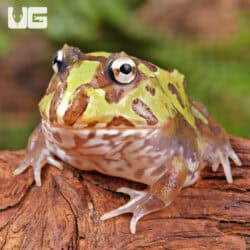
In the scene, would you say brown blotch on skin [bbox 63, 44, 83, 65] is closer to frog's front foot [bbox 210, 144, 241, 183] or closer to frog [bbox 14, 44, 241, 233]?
frog [bbox 14, 44, 241, 233]

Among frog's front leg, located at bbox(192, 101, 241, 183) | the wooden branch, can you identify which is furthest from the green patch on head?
frog's front leg, located at bbox(192, 101, 241, 183)

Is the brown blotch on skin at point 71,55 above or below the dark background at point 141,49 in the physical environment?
above

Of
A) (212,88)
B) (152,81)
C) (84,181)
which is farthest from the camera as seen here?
(212,88)

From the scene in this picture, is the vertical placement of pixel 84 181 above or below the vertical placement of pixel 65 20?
below

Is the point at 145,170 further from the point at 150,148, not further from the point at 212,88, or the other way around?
the point at 212,88

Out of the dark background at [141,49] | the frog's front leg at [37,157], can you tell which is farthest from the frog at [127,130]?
the dark background at [141,49]

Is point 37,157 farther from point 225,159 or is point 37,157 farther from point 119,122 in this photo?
point 225,159

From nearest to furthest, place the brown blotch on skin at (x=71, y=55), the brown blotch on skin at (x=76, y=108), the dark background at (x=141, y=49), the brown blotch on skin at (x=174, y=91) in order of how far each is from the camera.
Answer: the brown blotch on skin at (x=76, y=108), the brown blotch on skin at (x=71, y=55), the brown blotch on skin at (x=174, y=91), the dark background at (x=141, y=49)

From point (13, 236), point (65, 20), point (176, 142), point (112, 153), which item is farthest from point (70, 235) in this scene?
point (65, 20)

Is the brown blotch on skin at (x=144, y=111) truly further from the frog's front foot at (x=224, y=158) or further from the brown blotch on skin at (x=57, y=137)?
the frog's front foot at (x=224, y=158)
